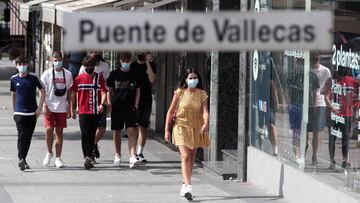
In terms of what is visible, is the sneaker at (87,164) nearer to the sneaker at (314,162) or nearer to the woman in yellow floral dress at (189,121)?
the woman in yellow floral dress at (189,121)

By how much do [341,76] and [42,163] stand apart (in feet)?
19.7

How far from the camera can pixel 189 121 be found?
414 inches

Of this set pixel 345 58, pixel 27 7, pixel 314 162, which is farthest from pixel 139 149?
pixel 27 7

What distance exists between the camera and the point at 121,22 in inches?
146

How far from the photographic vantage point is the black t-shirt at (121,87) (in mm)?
12953

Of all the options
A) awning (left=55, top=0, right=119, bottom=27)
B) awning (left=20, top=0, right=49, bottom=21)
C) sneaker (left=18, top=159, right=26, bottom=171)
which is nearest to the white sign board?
sneaker (left=18, top=159, right=26, bottom=171)

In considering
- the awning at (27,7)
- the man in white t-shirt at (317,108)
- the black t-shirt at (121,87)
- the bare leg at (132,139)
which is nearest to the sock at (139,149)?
the bare leg at (132,139)

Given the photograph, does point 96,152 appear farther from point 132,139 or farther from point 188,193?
point 188,193

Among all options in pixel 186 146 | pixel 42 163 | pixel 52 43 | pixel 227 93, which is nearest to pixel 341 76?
pixel 186 146

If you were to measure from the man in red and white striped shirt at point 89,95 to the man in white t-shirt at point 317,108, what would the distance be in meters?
4.06

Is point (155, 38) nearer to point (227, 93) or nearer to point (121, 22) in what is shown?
point (121, 22)

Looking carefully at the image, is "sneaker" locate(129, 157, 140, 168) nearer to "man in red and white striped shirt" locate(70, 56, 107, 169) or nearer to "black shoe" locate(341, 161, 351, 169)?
"man in red and white striped shirt" locate(70, 56, 107, 169)

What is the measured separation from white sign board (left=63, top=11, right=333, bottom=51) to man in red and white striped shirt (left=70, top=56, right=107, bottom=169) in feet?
29.8

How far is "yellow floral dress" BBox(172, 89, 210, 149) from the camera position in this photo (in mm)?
10477
